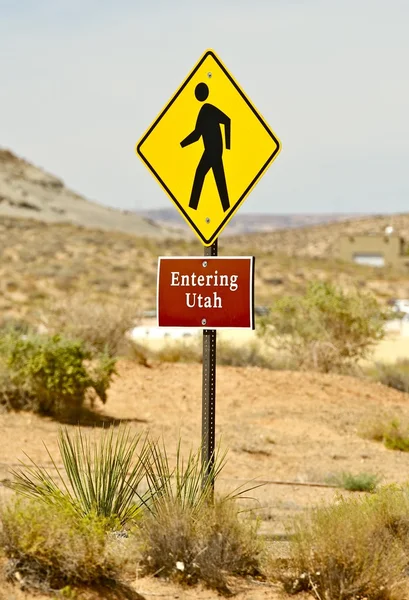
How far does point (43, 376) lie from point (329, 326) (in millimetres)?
8942

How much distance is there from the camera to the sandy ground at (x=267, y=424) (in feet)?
40.2

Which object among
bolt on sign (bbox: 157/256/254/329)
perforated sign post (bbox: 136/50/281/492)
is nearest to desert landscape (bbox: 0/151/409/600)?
bolt on sign (bbox: 157/256/254/329)

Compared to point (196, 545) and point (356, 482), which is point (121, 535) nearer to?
point (196, 545)

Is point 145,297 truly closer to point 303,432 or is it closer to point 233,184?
point 303,432

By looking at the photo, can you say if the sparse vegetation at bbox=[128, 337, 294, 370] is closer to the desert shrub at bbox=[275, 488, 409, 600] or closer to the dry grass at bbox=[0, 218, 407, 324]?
the desert shrub at bbox=[275, 488, 409, 600]

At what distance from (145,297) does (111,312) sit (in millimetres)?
30408

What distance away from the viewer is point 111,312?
22359 mm

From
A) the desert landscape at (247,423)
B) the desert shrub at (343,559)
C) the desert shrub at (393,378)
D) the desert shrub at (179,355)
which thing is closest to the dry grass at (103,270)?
the desert landscape at (247,423)

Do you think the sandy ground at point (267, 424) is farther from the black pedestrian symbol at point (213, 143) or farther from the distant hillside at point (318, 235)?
the distant hillside at point (318, 235)

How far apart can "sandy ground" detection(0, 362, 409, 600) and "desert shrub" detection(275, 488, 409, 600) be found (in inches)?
74.8

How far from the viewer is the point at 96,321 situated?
72.7 feet

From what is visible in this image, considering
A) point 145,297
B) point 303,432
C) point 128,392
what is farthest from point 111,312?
point 145,297

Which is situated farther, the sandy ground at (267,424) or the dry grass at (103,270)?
the dry grass at (103,270)

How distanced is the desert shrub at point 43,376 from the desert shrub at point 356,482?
4.42m
